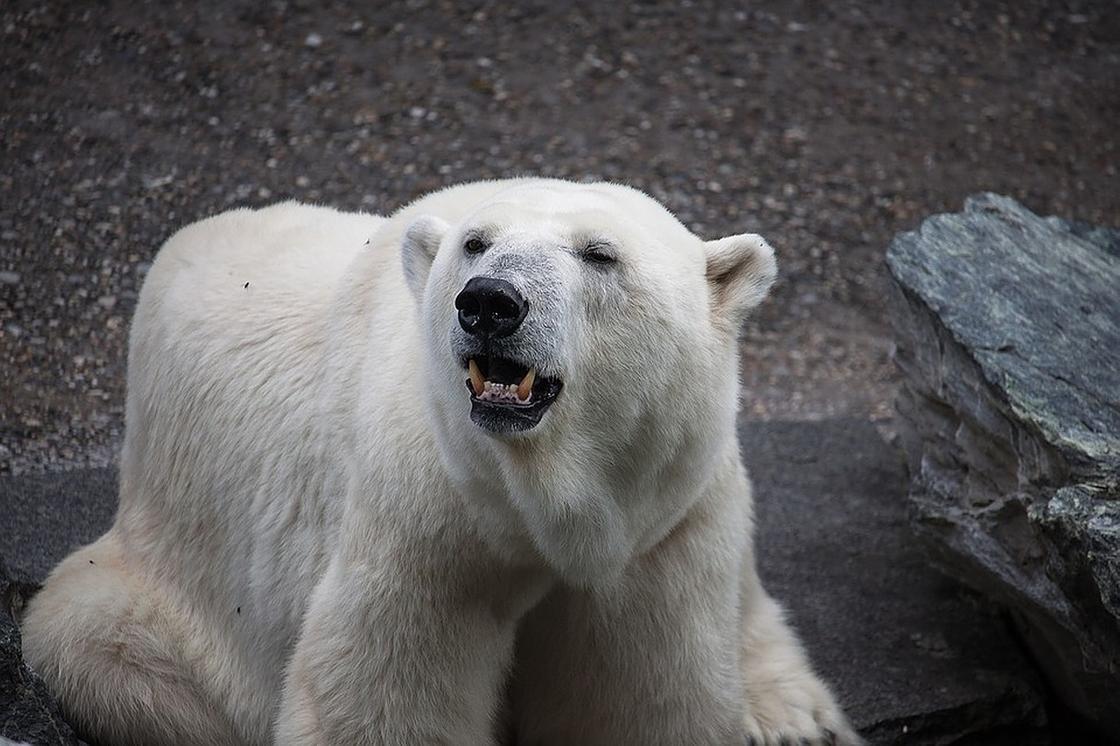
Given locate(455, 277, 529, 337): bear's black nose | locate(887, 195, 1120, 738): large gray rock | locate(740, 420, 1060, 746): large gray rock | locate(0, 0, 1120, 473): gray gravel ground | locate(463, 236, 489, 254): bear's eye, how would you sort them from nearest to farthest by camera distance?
locate(455, 277, 529, 337): bear's black nose
locate(463, 236, 489, 254): bear's eye
locate(887, 195, 1120, 738): large gray rock
locate(740, 420, 1060, 746): large gray rock
locate(0, 0, 1120, 473): gray gravel ground

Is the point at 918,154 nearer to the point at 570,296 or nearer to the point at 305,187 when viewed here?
the point at 305,187

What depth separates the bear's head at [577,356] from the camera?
8.24 feet

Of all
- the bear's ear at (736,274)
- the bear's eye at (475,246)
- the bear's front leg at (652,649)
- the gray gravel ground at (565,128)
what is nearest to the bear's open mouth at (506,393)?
the bear's eye at (475,246)

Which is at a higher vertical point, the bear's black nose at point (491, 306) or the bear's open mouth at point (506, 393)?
the bear's black nose at point (491, 306)

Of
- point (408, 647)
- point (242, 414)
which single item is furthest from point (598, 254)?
point (242, 414)

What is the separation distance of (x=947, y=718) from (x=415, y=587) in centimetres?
208

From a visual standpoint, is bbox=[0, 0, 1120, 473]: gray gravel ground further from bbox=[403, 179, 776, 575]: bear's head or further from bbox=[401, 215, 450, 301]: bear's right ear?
bbox=[403, 179, 776, 575]: bear's head

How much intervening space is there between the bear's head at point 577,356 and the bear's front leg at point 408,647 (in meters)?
0.28

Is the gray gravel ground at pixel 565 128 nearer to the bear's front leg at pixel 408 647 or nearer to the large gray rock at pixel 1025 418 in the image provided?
the large gray rock at pixel 1025 418

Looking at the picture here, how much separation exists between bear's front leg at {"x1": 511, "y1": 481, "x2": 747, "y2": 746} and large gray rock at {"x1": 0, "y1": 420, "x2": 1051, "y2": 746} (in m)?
1.09

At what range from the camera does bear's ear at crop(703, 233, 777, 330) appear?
9.75ft

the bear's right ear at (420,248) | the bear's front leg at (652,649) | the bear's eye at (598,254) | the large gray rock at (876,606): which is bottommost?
the large gray rock at (876,606)

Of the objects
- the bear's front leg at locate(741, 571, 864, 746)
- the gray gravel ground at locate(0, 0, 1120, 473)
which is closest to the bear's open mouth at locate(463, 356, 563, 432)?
Result: the bear's front leg at locate(741, 571, 864, 746)

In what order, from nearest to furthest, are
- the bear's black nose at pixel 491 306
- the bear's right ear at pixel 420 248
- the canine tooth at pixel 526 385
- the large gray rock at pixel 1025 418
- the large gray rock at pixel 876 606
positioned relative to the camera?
the bear's black nose at pixel 491 306 < the canine tooth at pixel 526 385 < the bear's right ear at pixel 420 248 < the large gray rock at pixel 1025 418 < the large gray rock at pixel 876 606
